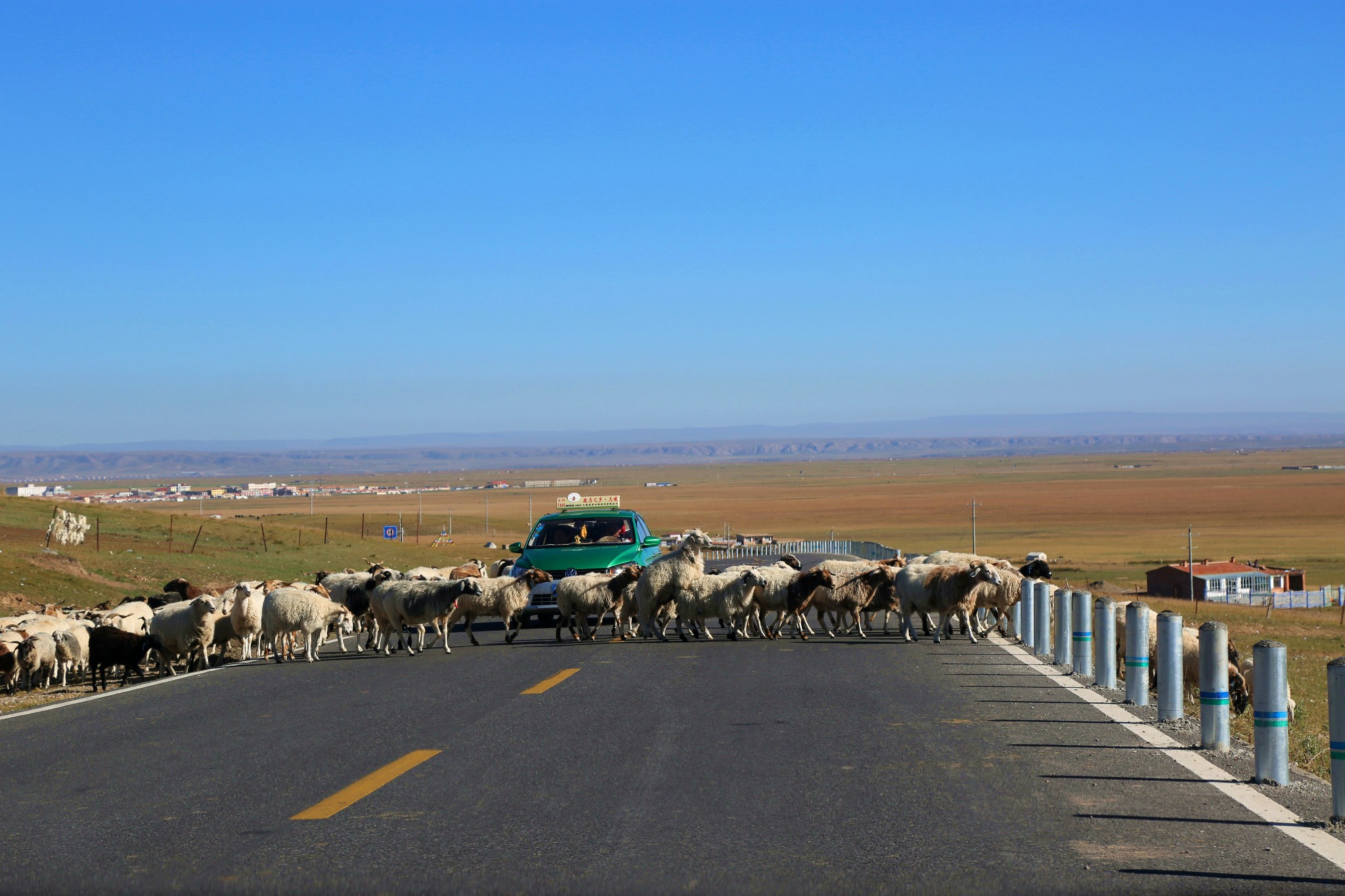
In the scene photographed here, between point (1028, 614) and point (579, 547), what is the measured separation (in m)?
8.11

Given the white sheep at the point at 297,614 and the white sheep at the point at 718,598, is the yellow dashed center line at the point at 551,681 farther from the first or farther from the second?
the white sheep at the point at 718,598

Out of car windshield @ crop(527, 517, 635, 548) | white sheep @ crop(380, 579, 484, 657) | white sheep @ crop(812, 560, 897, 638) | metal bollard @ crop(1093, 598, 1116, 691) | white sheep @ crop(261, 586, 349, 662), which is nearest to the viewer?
metal bollard @ crop(1093, 598, 1116, 691)

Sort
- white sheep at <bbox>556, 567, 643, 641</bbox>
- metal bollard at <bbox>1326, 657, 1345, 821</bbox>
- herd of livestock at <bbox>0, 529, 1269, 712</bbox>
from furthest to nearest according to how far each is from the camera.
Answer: white sheep at <bbox>556, 567, 643, 641</bbox>
herd of livestock at <bbox>0, 529, 1269, 712</bbox>
metal bollard at <bbox>1326, 657, 1345, 821</bbox>

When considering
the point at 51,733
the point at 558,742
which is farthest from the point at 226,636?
the point at 558,742

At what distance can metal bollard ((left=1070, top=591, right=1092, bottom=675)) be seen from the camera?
45.7 feet

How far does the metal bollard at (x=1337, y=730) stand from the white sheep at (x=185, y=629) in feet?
47.3

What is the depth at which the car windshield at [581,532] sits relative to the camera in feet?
76.8

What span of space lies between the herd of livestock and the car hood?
86cm

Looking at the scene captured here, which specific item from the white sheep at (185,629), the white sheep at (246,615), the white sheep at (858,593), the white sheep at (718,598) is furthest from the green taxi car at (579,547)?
the white sheep at (185,629)

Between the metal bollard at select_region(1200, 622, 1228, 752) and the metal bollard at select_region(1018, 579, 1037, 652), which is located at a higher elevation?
the metal bollard at select_region(1200, 622, 1228, 752)

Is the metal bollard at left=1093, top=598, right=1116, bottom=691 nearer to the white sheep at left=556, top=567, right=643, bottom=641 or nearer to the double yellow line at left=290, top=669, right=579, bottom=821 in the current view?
the double yellow line at left=290, top=669, right=579, bottom=821

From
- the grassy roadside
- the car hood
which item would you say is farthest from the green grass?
the grassy roadside

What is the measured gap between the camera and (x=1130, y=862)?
21.2ft

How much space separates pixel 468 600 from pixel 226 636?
11.1 feet
